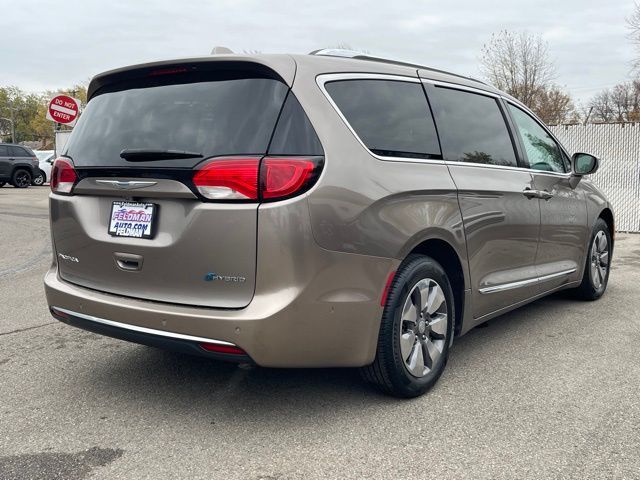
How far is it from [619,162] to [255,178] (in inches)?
428

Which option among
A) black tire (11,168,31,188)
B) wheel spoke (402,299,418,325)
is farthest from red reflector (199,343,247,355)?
black tire (11,168,31,188)

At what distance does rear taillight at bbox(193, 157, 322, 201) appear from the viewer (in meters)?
2.74

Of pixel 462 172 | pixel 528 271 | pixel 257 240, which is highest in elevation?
pixel 462 172

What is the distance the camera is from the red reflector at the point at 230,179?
9.02 feet

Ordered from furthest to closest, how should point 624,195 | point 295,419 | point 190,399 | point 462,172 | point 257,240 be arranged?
point 624,195 < point 462,172 < point 190,399 < point 295,419 < point 257,240

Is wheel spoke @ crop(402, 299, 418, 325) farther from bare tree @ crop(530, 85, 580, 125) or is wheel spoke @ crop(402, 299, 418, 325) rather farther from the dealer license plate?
bare tree @ crop(530, 85, 580, 125)

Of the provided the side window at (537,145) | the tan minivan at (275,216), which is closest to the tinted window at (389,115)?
the tan minivan at (275,216)

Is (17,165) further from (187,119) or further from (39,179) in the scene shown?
(187,119)

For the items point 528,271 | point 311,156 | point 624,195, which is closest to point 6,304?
point 311,156

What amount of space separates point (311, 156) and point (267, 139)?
0.21 metres

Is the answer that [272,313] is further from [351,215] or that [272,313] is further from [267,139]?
[267,139]

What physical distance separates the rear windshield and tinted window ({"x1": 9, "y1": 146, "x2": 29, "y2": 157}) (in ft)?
74.0

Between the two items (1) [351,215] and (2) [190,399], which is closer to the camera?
(1) [351,215]

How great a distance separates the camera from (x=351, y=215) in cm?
291
